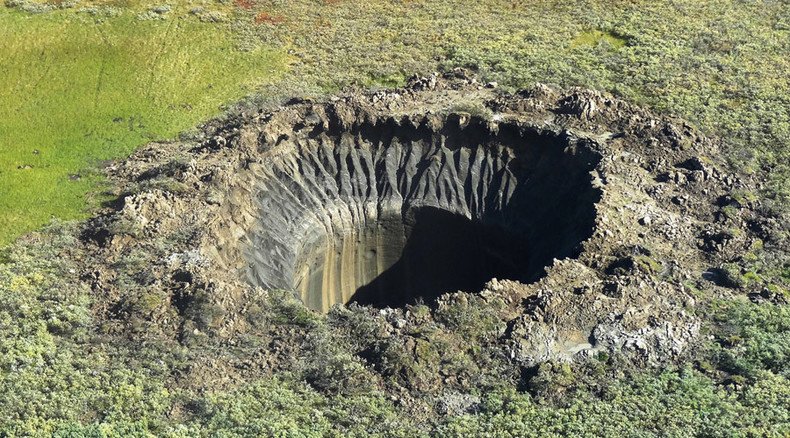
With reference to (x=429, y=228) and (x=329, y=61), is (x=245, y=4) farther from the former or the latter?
(x=429, y=228)

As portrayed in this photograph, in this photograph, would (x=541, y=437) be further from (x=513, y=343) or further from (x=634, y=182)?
(x=634, y=182)

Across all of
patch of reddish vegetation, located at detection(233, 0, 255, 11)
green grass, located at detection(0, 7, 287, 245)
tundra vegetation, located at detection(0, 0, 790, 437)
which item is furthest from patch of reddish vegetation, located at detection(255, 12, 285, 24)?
green grass, located at detection(0, 7, 287, 245)

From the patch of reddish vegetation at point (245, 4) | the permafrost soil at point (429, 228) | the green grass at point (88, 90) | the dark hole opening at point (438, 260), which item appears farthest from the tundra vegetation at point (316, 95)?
the dark hole opening at point (438, 260)

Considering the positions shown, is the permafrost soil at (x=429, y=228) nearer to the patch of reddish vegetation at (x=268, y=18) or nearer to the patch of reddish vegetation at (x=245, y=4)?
the patch of reddish vegetation at (x=268, y=18)

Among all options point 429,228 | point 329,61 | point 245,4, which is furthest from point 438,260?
point 245,4

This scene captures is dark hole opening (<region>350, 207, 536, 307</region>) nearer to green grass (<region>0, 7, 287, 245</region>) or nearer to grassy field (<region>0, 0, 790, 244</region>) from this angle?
grassy field (<region>0, 0, 790, 244</region>)

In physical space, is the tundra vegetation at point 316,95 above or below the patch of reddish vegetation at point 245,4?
below
